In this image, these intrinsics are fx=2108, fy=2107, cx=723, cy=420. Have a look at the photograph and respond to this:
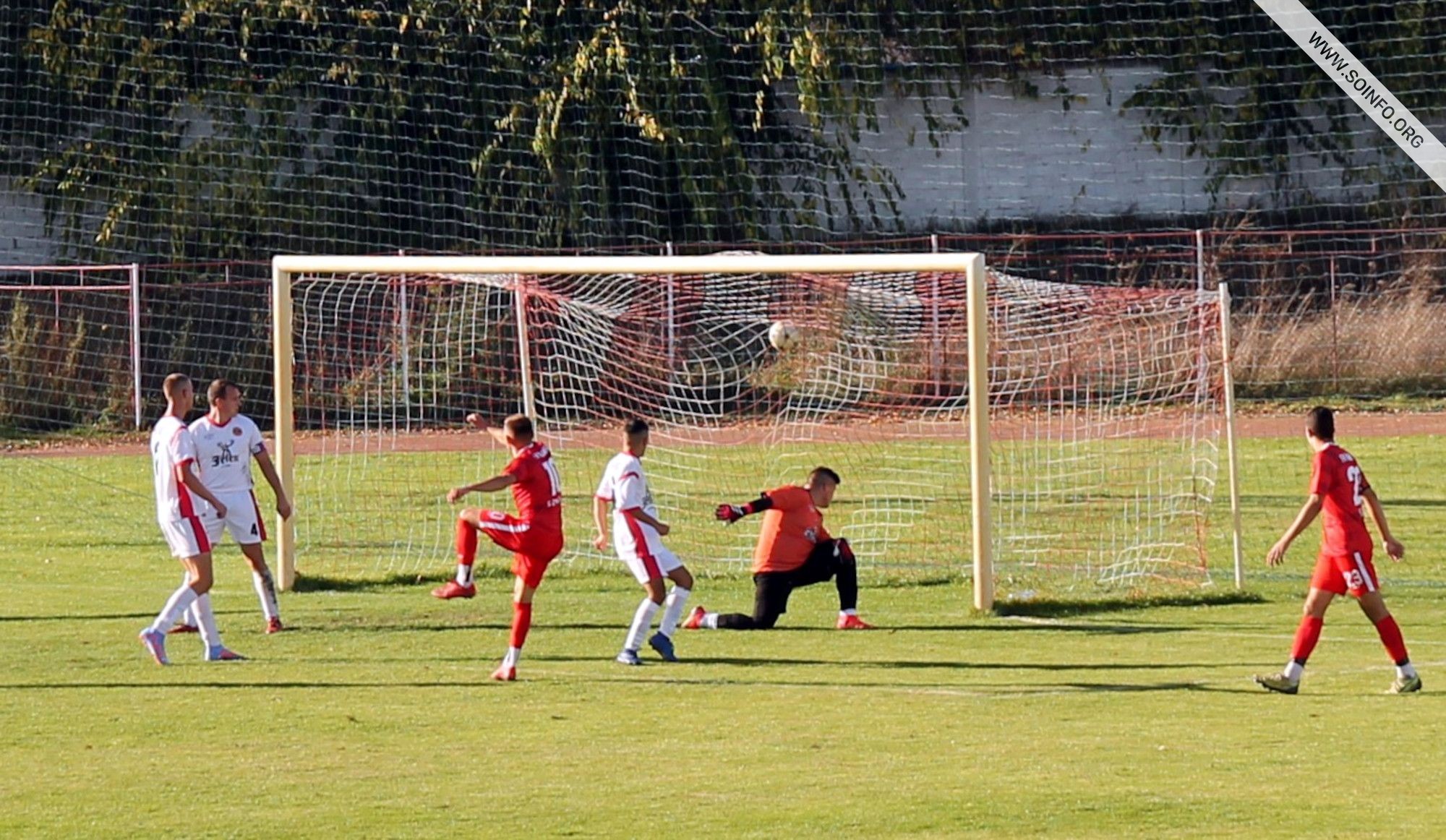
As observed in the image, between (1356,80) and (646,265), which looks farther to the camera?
(1356,80)

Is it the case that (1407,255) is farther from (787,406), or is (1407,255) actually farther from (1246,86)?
(787,406)

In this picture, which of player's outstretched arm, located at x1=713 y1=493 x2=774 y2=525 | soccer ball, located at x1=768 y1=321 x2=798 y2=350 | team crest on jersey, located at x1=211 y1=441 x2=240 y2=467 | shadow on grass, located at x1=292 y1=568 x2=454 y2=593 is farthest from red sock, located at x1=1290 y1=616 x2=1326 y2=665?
shadow on grass, located at x1=292 y1=568 x2=454 y2=593

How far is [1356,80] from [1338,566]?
57.0 ft

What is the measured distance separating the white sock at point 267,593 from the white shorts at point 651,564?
2.59m

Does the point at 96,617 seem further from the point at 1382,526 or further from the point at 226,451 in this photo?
the point at 1382,526

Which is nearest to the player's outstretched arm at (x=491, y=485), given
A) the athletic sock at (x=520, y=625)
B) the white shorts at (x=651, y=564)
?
the athletic sock at (x=520, y=625)

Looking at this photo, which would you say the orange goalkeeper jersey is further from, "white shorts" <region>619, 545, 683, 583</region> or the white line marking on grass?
the white line marking on grass

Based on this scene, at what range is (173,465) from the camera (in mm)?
12117

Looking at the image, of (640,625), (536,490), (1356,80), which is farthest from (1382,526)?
(1356,80)

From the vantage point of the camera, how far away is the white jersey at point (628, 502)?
1197cm

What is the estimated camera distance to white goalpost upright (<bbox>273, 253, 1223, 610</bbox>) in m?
16.3

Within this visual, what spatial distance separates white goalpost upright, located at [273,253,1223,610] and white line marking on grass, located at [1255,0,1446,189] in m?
7.83

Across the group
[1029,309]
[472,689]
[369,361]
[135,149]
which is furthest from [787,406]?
[135,149]

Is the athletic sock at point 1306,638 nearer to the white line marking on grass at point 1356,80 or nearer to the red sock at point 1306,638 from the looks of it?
the red sock at point 1306,638
